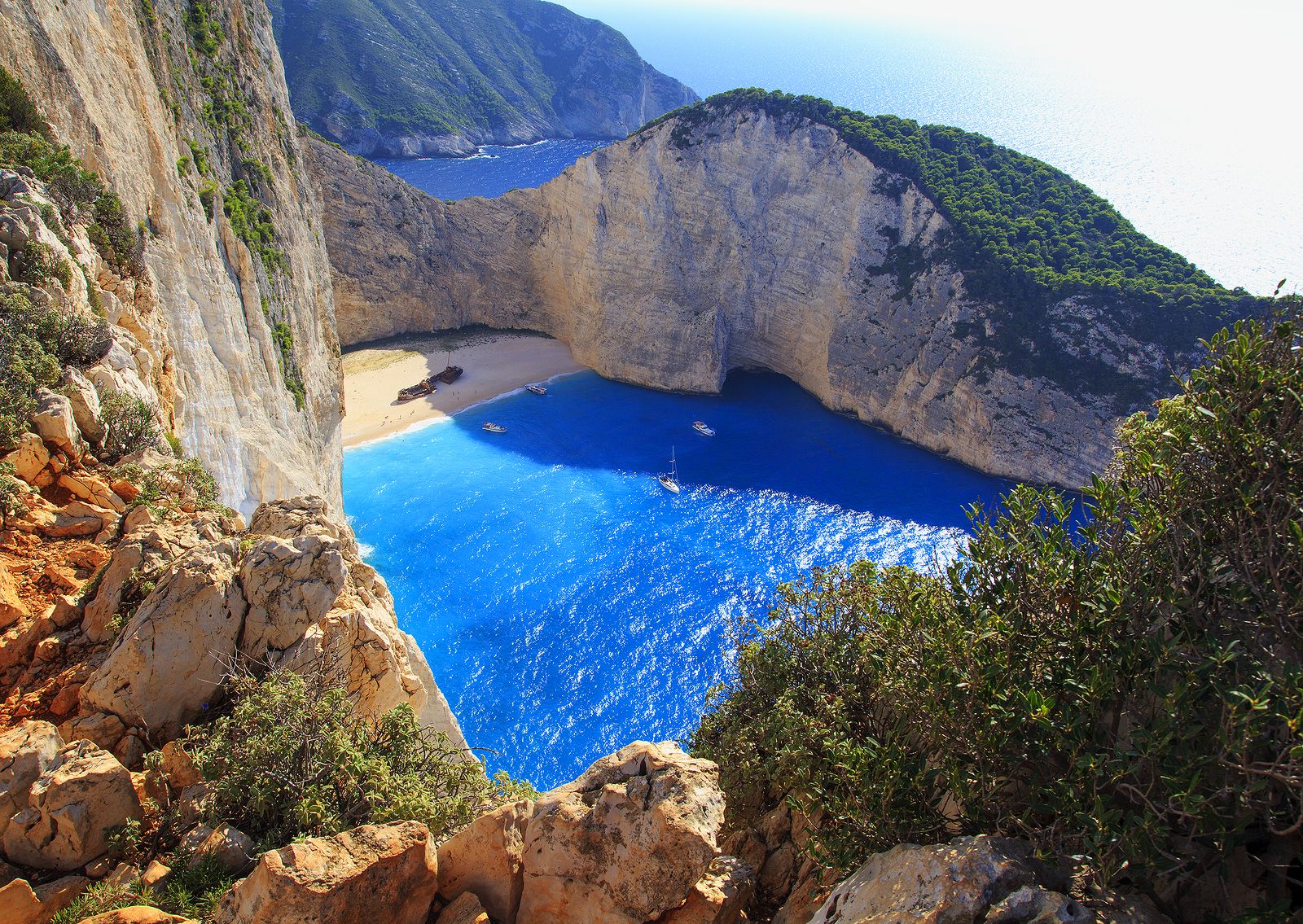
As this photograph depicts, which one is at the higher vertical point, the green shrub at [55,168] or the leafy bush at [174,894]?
the green shrub at [55,168]

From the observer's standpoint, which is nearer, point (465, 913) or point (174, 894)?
point (174, 894)

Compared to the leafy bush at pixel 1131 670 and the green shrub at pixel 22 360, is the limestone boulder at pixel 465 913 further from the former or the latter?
the green shrub at pixel 22 360

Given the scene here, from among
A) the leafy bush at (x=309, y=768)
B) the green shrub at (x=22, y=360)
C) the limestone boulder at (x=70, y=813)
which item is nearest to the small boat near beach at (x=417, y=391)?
the green shrub at (x=22, y=360)

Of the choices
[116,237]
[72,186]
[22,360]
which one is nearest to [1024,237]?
[116,237]

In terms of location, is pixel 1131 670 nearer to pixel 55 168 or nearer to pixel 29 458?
pixel 29 458

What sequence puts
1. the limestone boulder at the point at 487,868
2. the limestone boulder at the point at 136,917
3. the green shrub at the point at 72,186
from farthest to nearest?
the green shrub at the point at 72,186 → the limestone boulder at the point at 487,868 → the limestone boulder at the point at 136,917

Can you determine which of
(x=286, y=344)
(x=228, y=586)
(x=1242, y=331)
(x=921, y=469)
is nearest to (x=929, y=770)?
(x=1242, y=331)
